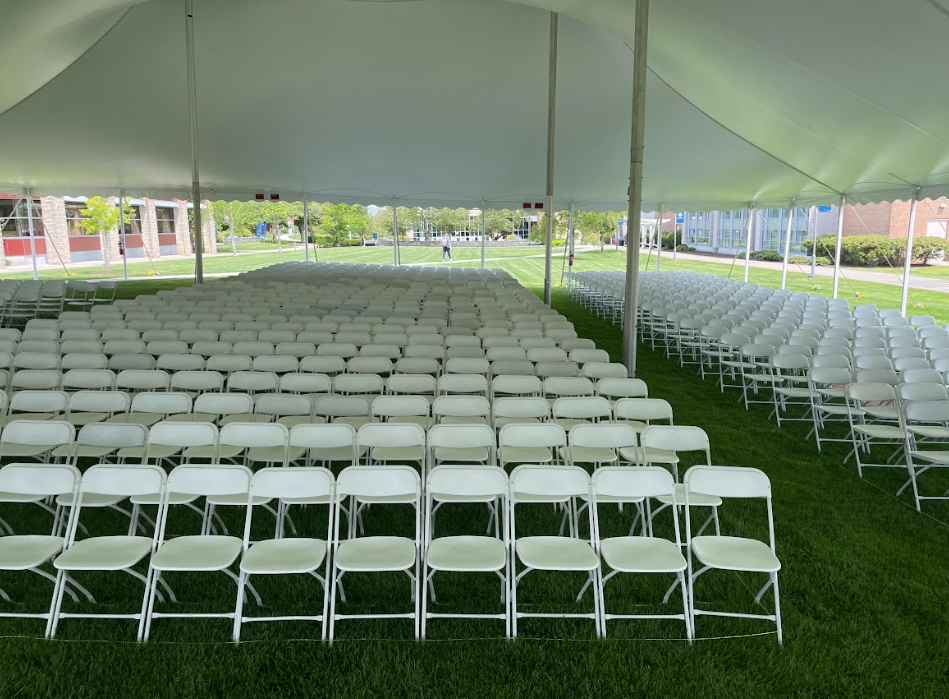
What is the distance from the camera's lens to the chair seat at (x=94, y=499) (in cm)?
399

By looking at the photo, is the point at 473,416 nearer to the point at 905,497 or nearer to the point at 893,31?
the point at 905,497

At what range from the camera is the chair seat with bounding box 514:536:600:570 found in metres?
3.46

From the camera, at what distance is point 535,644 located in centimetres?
345

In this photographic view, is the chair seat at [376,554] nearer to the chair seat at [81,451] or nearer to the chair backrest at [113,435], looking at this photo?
the chair backrest at [113,435]

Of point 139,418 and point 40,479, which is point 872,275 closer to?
point 139,418

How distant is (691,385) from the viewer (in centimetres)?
988

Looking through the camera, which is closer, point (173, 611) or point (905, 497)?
point (173, 611)

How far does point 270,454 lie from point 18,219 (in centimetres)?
3089

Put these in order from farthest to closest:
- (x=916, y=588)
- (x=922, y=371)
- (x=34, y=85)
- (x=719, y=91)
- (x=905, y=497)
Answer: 1. (x=34, y=85)
2. (x=719, y=91)
3. (x=922, y=371)
4. (x=905, y=497)
5. (x=916, y=588)

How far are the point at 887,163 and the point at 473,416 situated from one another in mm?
8665

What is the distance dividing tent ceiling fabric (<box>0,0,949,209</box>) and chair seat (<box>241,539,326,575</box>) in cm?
599

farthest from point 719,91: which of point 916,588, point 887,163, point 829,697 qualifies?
point 829,697

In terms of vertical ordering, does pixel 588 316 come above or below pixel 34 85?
below

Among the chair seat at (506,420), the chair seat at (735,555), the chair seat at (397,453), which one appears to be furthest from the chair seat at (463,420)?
the chair seat at (735,555)
